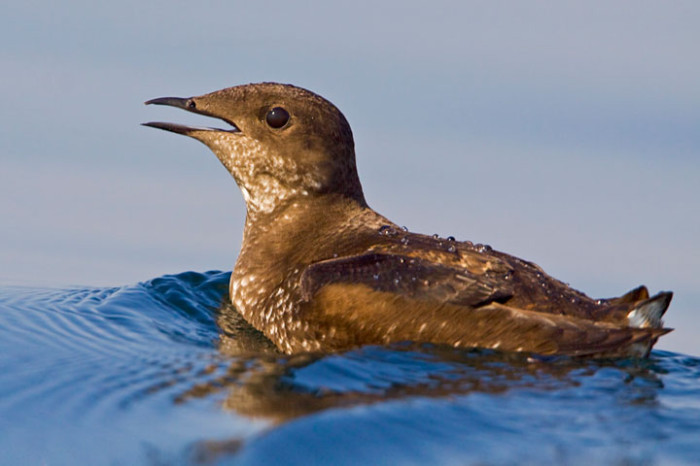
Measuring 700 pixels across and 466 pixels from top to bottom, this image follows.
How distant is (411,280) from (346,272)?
495 mm

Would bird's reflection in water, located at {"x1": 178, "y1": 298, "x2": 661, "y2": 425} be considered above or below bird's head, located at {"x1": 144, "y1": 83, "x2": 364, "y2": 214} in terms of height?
below

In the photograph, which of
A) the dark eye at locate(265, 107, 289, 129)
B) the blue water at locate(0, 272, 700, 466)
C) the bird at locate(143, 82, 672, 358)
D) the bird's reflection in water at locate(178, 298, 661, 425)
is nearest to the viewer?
the blue water at locate(0, 272, 700, 466)

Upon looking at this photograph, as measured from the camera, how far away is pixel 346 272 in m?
7.76

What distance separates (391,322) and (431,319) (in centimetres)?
29

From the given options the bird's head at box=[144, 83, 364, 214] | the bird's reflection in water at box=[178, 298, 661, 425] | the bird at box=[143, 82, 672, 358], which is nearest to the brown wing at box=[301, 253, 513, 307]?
the bird at box=[143, 82, 672, 358]

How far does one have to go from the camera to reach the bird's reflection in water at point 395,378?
6.55m

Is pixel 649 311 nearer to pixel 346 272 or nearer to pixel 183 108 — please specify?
pixel 346 272

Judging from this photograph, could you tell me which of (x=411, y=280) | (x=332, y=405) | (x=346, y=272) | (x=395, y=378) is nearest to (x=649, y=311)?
(x=411, y=280)

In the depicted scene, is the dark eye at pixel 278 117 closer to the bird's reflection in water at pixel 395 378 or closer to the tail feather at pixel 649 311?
the bird's reflection in water at pixel 395 378

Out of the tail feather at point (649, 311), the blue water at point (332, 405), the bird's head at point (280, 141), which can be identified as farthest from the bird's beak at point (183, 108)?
the tail feather at point (649, 311)

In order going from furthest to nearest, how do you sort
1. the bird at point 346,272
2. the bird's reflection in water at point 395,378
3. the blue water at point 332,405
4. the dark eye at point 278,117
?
the dark eye at point 278,117 < the bird at point 346,272 < the bird's reflection in water at point 395,378 < the blue water at point 332,405

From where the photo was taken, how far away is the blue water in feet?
19.2

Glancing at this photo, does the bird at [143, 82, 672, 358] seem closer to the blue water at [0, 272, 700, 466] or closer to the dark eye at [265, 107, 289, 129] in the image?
the dark eye at [265, 107, 289, 129]

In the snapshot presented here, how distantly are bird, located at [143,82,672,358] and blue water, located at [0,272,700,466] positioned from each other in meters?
0.20
